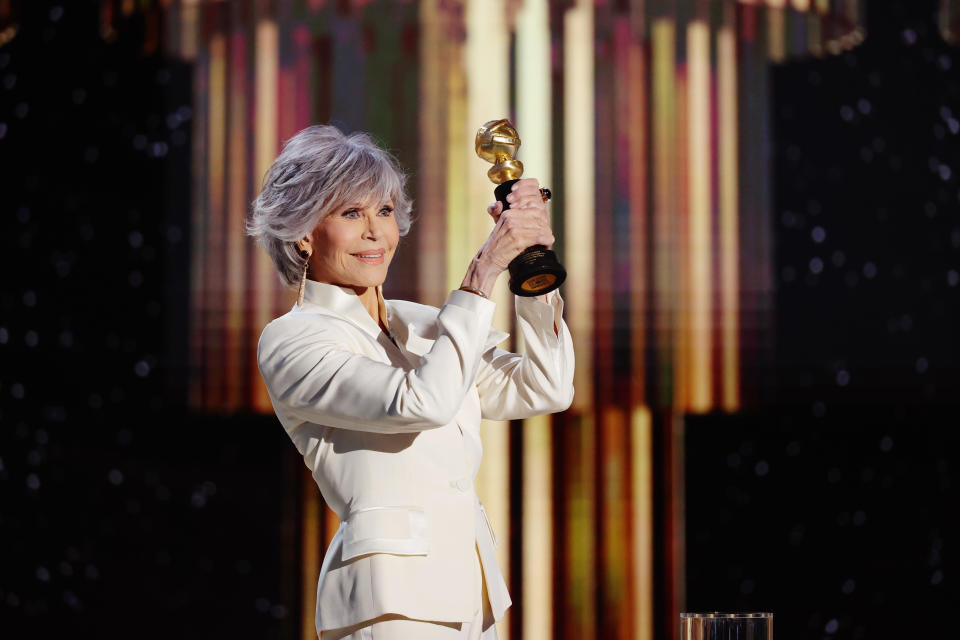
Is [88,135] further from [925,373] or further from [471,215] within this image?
[925,373]

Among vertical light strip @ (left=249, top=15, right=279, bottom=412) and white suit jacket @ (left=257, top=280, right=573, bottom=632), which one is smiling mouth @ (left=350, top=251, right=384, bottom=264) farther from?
vertical light strip @ (left=249, top=15, right=279, bottom=412)

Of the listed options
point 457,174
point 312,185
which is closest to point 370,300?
point 312,185

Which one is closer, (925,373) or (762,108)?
(762,108)

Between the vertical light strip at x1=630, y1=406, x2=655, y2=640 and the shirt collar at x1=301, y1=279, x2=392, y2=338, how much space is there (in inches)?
38.7

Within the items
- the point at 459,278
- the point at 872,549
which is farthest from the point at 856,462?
the point at 459,278

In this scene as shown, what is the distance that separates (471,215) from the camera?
2016 millimetres

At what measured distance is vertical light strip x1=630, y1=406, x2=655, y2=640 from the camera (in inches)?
81.2

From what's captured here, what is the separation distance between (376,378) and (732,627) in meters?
0.38

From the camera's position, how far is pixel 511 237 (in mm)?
1056

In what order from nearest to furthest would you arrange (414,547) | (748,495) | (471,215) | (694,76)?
1. (414,547)
2. (471,215)
3. (694,76)
4. (748,495)

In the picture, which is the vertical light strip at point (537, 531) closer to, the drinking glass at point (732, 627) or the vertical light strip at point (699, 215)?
the vertical light strip at point (699, 215)

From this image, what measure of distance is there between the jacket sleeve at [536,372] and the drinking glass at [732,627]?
0.22 metres

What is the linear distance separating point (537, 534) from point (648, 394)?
27 centimetres

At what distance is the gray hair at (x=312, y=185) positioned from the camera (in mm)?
1111
